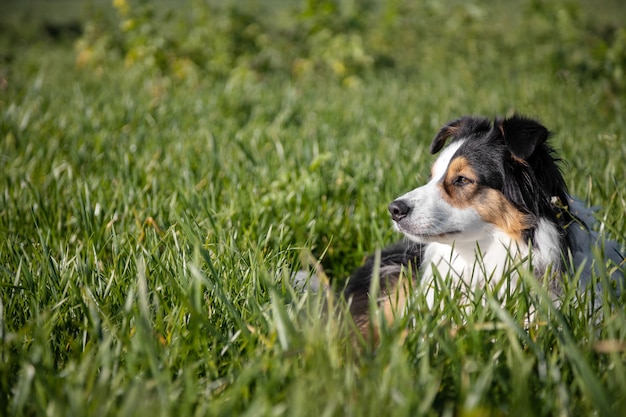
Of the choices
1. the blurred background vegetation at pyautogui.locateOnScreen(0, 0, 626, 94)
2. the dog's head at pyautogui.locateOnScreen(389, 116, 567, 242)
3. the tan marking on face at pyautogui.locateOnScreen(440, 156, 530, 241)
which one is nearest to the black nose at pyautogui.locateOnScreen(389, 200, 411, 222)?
the dog's head at pyautogui.locateOnScreen(389, 116, 567, 242)

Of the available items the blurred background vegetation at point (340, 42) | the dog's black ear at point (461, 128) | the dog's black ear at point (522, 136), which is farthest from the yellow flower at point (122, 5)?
the dog's black ear at point (522, 136)

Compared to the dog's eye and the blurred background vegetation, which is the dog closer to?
the dog's eye

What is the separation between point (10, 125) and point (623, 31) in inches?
241

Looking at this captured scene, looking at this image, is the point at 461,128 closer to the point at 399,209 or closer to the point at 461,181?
the point at 461,181

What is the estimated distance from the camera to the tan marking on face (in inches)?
83.0

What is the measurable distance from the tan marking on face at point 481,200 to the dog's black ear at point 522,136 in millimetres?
198

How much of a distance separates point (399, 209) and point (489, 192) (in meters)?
0.37

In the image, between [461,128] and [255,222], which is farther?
[255,222]

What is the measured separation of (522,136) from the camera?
1991mm

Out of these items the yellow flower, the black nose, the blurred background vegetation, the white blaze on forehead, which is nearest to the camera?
the black nose

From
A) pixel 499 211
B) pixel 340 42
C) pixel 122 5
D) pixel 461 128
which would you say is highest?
pixel 122 5

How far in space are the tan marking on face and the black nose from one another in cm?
17

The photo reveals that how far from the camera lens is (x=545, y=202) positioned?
6.77 ft

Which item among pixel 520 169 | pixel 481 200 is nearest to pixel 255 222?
pixel 481 200
